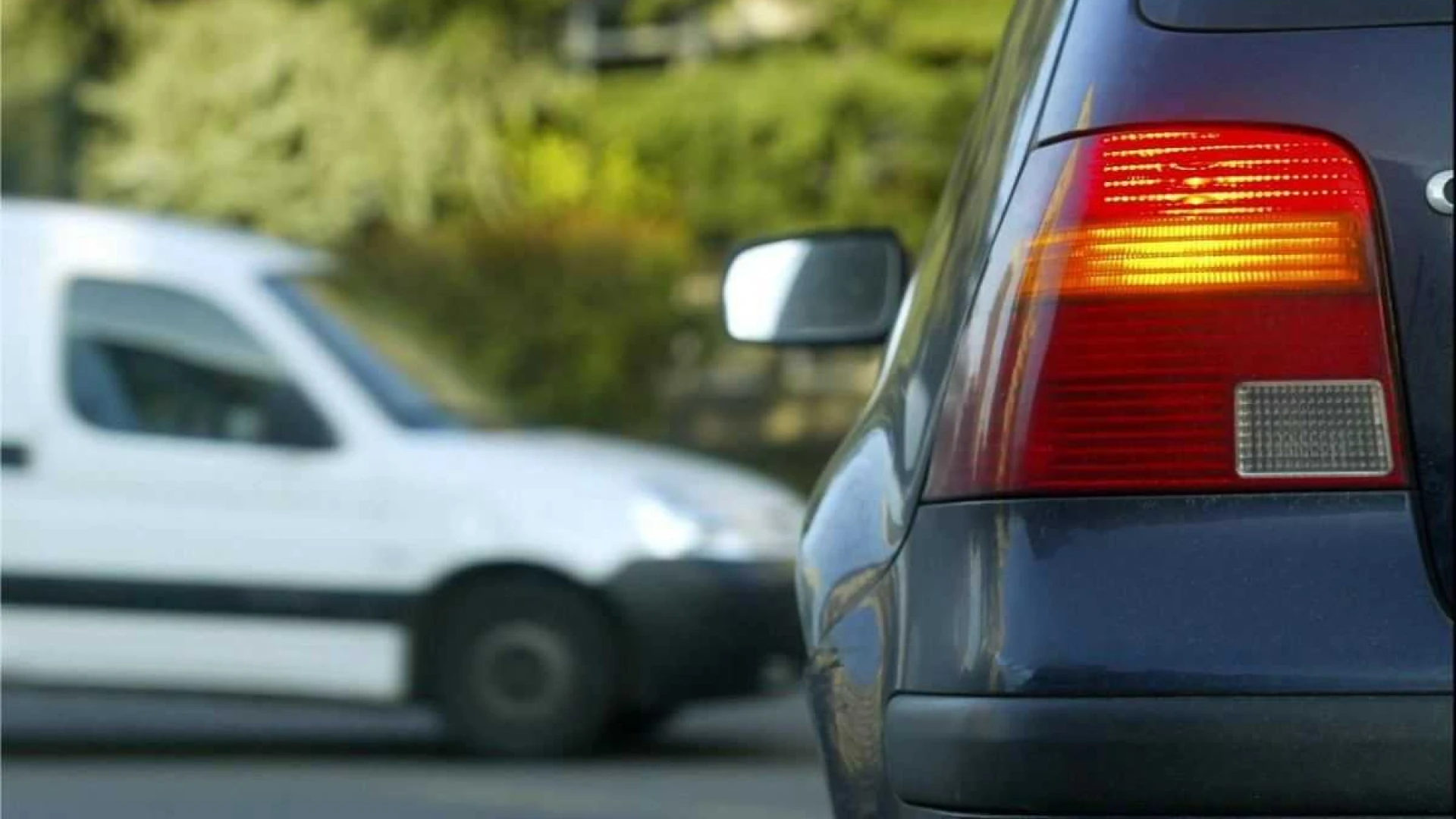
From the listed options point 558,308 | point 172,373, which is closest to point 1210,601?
point 172,373

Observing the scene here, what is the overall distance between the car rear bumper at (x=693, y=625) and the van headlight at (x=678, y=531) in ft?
0.13

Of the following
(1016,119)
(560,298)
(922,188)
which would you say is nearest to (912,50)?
(922,188)

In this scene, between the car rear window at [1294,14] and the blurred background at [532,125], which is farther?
the blurred background at [532,125]

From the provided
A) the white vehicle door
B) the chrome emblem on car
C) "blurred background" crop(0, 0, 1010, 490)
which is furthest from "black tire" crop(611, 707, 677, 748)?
"blurred background" crop(0, 0, 1010, 490)

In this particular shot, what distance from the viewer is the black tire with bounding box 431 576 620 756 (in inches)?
367

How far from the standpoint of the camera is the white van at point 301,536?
30.2 feet

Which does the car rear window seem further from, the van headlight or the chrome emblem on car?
the van headlight

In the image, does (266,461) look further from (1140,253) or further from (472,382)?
(1140,253)

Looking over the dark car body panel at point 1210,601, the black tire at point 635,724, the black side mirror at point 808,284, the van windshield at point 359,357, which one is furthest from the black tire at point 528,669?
the dark car body panel at point 1210,601

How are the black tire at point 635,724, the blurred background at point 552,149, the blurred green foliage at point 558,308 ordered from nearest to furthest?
the black tire at point 635,724 < the blurred green foliage at point 558,308 < the blurred background at point 552,149

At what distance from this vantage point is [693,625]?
9.27 meters

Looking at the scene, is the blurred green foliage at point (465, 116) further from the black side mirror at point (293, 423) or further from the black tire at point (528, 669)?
the black tire at point (528, 669)

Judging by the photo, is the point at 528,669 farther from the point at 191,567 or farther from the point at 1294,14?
the point at 1294,14

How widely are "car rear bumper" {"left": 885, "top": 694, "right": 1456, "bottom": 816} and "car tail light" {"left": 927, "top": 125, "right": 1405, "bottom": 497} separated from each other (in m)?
0.20
